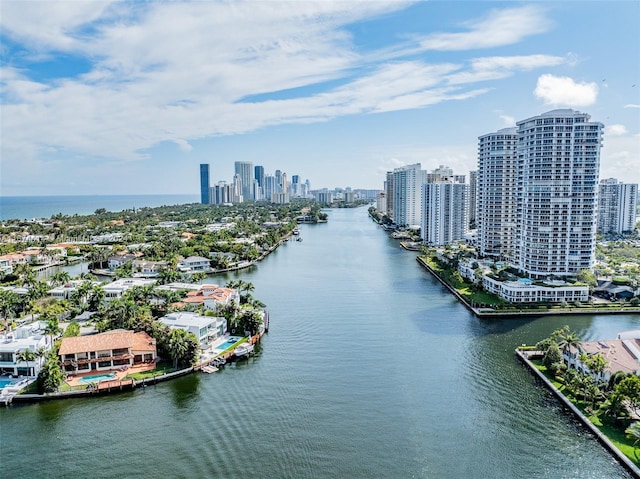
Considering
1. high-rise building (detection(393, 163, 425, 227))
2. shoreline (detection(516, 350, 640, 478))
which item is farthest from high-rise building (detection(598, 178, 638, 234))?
shoreline (detection(516, 350, 640, 478))

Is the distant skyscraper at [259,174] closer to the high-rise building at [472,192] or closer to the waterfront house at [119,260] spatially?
the high-rise building at [472,192]

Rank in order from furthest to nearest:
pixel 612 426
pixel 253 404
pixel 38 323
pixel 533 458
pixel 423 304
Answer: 1. pixel 423 304
2. pixel 38 323
3. pixel 253 404
4. pixel 612 426
5. pixel 533 458

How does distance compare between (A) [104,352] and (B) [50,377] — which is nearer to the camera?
(B) [50,377]

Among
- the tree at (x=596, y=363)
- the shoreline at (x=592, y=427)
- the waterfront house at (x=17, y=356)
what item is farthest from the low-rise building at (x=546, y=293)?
the waterfront house at (x=17, y=356)

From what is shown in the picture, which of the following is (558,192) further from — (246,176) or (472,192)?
(246,176)

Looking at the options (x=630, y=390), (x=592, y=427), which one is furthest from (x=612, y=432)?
(x=630, y=390)

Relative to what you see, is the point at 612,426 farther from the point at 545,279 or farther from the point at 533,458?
the point at 545,279

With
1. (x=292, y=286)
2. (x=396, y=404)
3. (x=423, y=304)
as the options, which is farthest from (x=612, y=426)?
(x=292, y=286)
